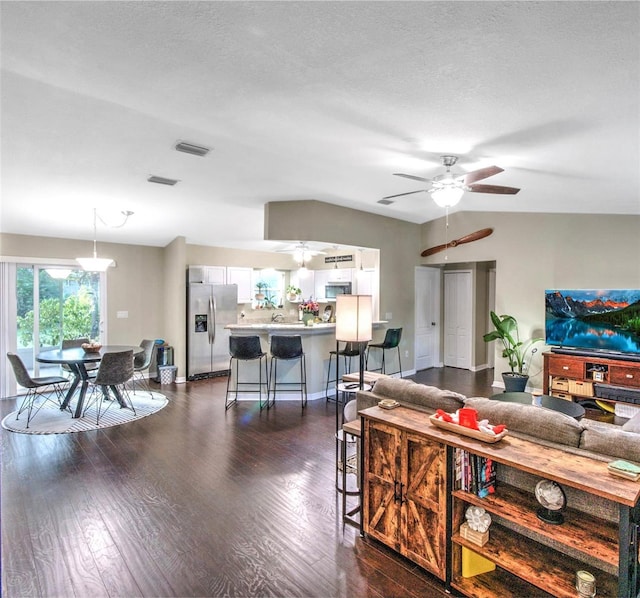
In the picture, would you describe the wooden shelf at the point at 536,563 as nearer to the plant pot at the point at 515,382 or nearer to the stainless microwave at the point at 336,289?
the plant pot at the point at 515,382

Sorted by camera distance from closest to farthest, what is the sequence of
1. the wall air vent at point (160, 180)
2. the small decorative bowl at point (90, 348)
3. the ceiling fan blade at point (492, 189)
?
the ceiling fan blade at point (492, 189), the wall air vent at point (160, 180), the small decorative bowl at point (90, 348)

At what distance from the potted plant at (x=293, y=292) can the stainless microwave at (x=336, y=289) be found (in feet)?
1.96

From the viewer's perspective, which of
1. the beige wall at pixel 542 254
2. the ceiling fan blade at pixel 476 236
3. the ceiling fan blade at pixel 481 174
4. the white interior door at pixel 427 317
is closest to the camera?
the ceiling fan blade at pixel 481 174

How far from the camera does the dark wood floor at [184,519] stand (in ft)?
6.94

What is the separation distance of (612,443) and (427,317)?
619 cm

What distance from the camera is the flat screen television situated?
494cm

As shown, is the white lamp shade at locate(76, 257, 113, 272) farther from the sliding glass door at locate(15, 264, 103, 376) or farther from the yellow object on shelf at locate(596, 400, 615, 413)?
the yellow object on shelf at locate(596, 400, 615, 413)

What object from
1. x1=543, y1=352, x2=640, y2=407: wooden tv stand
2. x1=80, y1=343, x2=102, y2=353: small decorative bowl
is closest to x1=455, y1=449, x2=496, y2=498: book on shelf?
x1=543, y1=352, x2=640, y2=407: wooden tv stand

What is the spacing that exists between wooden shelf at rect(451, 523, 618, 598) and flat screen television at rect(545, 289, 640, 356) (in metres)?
4.20

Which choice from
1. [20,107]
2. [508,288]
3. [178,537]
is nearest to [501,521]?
[178,537]

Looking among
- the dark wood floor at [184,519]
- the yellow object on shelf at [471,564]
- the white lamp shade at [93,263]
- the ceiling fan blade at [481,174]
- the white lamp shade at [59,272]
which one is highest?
the ceiling fan blade at [481,174]

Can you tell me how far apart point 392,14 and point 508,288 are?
18.1ft

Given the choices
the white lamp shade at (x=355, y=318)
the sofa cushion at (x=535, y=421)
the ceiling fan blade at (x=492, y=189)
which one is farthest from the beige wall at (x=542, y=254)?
the sofa cushion at (x=535, y=421)

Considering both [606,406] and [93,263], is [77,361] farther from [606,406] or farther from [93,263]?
[606,406]
